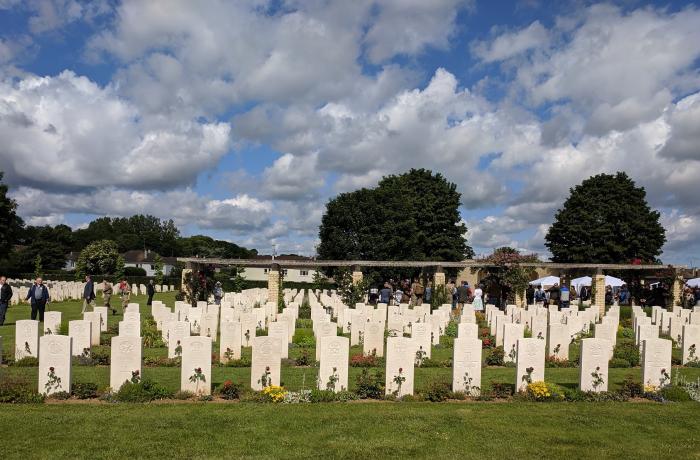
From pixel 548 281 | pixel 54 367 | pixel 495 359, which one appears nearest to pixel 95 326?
pixel 54 367

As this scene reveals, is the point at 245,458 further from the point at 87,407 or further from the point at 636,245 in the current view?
the point at 636,245

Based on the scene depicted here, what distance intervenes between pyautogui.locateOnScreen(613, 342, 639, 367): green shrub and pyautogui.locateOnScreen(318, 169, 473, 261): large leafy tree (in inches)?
1254

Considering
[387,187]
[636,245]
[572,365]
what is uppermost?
[387,187]

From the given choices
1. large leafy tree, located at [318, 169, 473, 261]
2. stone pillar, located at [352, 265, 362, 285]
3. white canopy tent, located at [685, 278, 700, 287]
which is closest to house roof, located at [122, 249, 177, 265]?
large leafy tree, located at [318, 169, 473, 261]

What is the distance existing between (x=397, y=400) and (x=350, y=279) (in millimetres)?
19213

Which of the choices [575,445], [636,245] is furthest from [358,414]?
[636,245]

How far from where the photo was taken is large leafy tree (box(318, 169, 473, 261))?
4994cm

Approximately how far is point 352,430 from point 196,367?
11.7 ft

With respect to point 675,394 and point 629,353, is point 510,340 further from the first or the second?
point 675,394

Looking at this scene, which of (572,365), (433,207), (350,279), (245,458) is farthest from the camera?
(433,207)

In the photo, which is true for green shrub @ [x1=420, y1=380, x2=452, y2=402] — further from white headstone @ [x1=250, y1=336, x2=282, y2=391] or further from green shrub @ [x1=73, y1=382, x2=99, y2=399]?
green shrub @ [x1=73, y1=382, x2=99, y2=399]

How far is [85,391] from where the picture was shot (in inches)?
420

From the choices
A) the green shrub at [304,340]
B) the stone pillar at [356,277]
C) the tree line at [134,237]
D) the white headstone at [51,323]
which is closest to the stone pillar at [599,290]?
the stone pillar at [356,277]

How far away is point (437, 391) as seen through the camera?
10961mm
